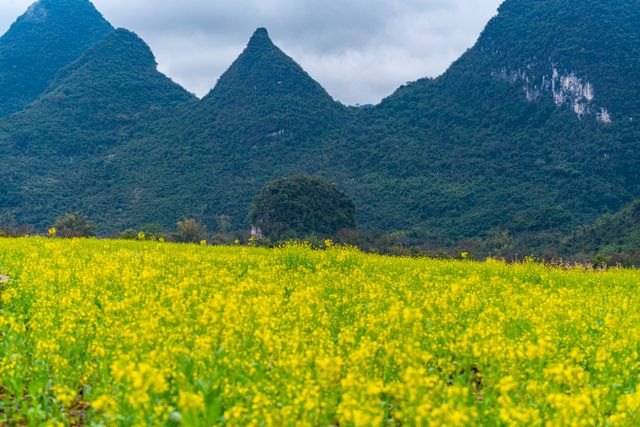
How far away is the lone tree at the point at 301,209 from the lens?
218ft

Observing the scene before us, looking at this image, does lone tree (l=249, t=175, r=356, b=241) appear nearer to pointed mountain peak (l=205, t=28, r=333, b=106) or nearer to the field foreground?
the field foreground

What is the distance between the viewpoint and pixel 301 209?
2689 inches

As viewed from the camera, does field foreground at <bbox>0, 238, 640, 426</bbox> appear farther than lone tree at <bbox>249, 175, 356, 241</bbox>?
No

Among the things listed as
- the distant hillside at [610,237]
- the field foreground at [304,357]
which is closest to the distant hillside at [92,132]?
the distant hillside at [610,237]

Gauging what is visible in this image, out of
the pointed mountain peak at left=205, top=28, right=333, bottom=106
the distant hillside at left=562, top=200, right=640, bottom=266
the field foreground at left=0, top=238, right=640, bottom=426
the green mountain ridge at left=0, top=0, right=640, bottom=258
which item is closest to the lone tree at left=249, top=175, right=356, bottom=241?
the green mountain ridge at left=0, top=0, right=640, bottom=258

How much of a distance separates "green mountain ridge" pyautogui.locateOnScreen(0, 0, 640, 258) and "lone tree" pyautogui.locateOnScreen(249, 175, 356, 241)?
427 inches

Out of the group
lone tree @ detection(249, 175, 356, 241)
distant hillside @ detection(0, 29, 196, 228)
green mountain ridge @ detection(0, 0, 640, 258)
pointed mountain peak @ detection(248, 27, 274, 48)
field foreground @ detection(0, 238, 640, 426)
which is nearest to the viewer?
field foreground @ detection(0, 238, 640, 426)

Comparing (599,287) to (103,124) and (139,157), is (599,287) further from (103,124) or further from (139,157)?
(103,124)

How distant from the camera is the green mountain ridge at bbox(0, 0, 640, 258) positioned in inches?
3725

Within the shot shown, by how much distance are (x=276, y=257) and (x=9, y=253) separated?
7046 mm

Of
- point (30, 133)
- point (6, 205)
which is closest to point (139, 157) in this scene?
point (30, 133)

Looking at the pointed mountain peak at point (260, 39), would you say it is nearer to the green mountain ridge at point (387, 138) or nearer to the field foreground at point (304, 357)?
the green mountain ridge at point (387, 138)

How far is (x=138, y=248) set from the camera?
18.0 meters

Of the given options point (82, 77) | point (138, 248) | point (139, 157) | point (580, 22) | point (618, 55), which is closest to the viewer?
point (138, 248)
